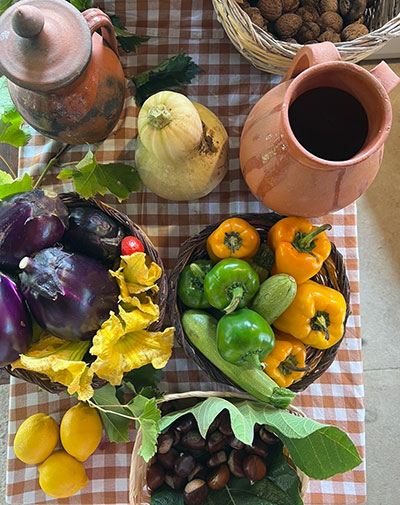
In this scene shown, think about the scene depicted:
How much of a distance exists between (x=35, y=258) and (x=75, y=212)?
12 cm

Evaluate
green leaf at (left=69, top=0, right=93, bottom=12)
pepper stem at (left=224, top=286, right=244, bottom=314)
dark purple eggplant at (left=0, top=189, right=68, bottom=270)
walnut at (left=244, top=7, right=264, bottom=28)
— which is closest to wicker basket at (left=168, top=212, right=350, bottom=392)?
pepper stem at (left=224, top=286, right=244, bottom=314)

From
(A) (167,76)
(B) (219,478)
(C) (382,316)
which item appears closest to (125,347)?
(B) (219,478)

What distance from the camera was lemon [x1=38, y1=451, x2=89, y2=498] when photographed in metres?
0.88

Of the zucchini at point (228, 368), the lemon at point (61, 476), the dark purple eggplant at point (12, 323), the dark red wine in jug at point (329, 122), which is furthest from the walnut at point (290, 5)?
the lemon at point (61, 476)

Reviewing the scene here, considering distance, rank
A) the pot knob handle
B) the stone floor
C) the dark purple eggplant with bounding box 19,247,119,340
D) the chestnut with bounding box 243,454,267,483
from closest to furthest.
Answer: the pot knob handle < the dark purple eggplant with bounding box 19,247,119,340 < the chestnut with bounding box 243,454,267,483 < the stone floor

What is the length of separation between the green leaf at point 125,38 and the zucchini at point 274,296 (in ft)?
1.68

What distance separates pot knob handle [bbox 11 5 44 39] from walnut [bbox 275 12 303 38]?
43 cm

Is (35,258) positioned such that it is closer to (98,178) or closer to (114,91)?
(98,178)

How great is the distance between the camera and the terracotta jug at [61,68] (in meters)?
0.67

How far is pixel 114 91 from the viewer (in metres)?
0.84

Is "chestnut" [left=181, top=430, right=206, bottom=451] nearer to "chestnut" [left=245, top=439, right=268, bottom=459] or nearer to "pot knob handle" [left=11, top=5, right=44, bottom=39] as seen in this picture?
"chestnut" [left=245, top=439, right=268, bottom=459]

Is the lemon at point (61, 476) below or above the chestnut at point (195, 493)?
below

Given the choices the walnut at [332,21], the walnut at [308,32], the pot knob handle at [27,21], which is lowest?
the walnut at [308,32]

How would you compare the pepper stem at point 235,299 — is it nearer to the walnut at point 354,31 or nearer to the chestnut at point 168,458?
the chestnut at point 168,458
